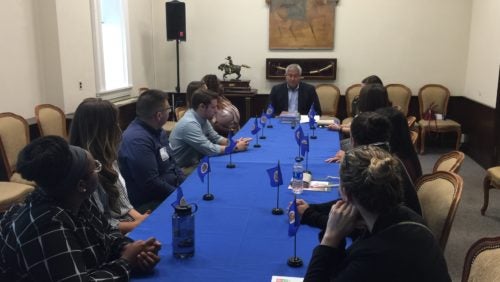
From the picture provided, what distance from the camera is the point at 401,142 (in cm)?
266

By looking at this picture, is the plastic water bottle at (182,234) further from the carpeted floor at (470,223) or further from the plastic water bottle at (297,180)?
the carpeted floor at (470,223)

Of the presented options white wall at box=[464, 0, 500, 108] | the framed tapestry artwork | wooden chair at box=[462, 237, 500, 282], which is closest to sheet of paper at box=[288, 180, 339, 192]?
wooden chair at box=[462, 237, 500, 282]

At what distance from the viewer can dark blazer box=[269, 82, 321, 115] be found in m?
6.00

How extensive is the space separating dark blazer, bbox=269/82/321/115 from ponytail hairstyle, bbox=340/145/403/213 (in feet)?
15.1

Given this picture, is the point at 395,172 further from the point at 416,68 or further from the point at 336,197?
the point at 416,68

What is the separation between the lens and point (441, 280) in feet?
4.15

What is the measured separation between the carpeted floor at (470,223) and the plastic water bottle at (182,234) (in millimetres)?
2117

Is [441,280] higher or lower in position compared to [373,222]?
lower

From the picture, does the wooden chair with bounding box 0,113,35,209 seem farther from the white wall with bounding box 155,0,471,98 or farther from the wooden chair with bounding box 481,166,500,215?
the wooden chair with bounding box 481,166,500,215

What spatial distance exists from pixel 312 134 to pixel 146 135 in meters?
1.96

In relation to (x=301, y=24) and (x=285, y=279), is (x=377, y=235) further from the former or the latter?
(x=301, y=24)

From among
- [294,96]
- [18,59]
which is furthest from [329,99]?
[18,59]

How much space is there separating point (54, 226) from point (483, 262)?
1363 millimetres

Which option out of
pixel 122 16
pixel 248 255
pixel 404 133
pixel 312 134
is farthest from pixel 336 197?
pixel 122 16
